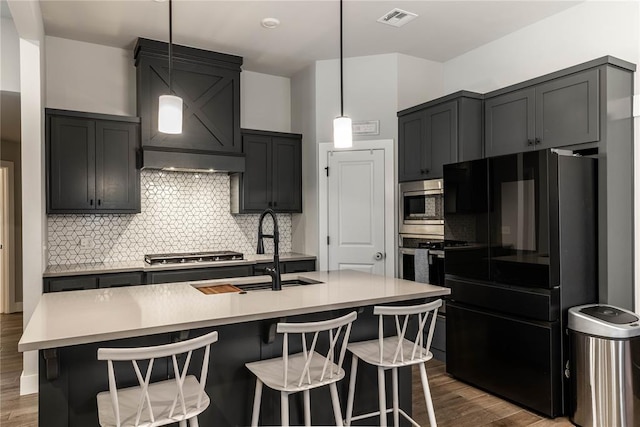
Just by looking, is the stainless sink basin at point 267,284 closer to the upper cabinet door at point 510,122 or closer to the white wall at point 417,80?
the upper cabinet door at point 510,122

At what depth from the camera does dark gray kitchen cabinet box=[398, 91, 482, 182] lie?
12.8ft

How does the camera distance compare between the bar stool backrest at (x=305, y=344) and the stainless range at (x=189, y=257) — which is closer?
the bar stool backrest at (x=305, y=344)

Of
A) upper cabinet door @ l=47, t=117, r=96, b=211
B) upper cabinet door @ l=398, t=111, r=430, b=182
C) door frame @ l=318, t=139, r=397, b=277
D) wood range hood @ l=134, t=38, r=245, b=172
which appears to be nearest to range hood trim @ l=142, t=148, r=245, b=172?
wood range hood @ l=134, t=38, r=245, b=172

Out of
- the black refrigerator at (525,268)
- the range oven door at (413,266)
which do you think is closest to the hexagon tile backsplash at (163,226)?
the range oven door at (413,266)

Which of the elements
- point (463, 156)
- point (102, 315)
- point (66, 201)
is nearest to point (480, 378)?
point (463, 156)

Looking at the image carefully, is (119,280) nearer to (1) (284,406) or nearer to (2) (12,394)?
(2) (12,394)

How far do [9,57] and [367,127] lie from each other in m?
3.37

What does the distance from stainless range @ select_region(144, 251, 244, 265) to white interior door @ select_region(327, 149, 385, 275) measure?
1090mm

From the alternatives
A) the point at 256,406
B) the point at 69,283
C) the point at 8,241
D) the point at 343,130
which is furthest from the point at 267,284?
the point at 8,241

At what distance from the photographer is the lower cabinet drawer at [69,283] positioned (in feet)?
11.8

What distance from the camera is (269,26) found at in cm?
396

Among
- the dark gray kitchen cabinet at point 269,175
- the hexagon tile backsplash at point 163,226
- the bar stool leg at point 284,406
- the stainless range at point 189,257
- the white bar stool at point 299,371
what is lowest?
the bar stool leg at point 284,406

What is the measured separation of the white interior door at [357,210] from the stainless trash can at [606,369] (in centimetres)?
208

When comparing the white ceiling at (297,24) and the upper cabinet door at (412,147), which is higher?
the white ceiling at (297,24)
